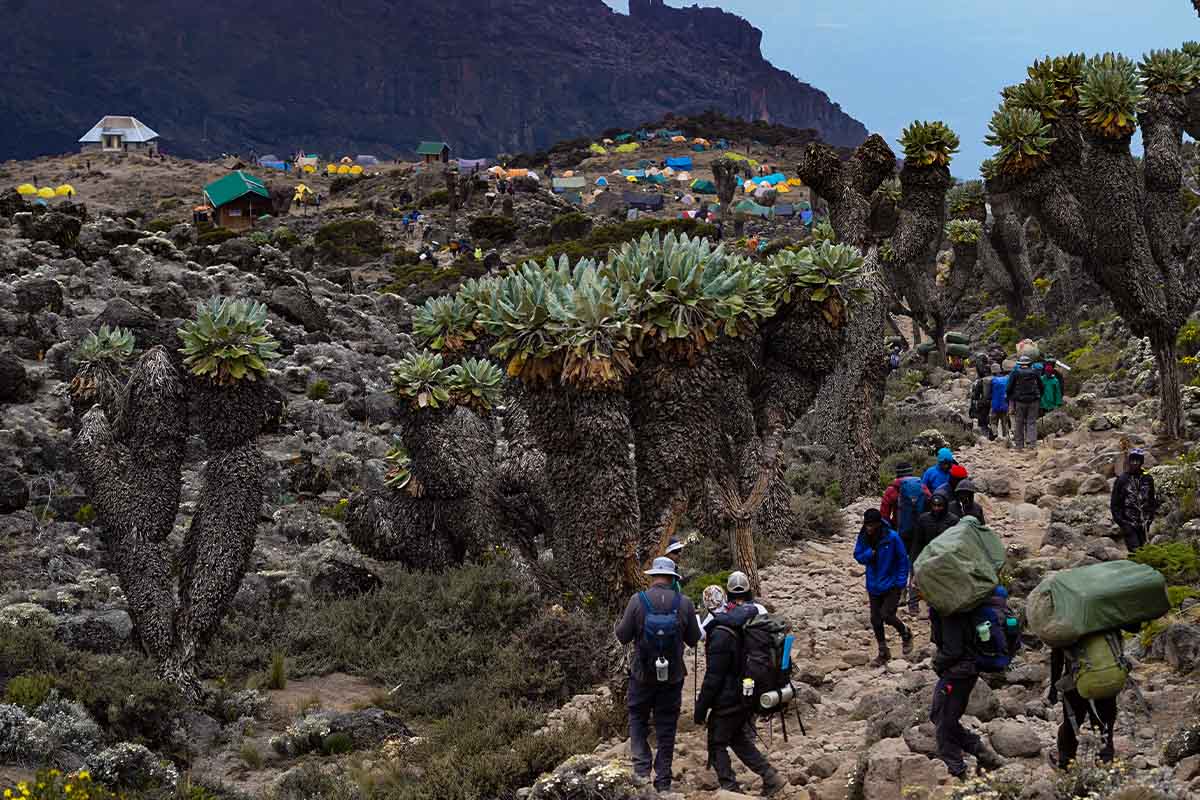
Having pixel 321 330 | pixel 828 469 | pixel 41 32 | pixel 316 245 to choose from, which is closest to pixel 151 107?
pixel 41 32

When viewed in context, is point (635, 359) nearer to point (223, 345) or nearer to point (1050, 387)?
point (223, 345)

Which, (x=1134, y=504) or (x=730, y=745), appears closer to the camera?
(x=730, y=745)

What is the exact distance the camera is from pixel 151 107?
180125mm

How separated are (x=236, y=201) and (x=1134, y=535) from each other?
59.8 m

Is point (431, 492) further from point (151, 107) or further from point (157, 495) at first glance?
point (151, 107)

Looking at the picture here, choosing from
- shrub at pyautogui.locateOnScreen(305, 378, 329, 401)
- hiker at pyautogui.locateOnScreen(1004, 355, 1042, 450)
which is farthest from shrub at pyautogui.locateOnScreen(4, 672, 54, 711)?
hiker at pyautogui.locateOnScreen(1004, 355, 1042, 450)

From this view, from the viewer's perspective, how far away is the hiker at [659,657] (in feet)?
23.6

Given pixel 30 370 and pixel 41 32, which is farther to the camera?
pixel 41 32

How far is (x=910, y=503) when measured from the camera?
10.2 metres

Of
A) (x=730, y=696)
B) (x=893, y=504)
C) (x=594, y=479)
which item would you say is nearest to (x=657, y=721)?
(x=730, y=696)

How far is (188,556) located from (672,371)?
5.66 m

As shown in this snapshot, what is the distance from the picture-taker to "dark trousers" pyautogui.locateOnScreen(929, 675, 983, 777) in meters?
6.59

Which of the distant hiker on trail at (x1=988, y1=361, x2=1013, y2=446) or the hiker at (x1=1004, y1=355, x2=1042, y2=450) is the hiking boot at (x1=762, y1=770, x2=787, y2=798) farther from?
the distant hiker on trail at (x1=988, y1=361, x2=1013, y2=446)

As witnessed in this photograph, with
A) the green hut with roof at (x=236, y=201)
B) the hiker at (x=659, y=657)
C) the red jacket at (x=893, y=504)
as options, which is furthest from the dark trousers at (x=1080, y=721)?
the green hut with roof at (x=236, y=201)
